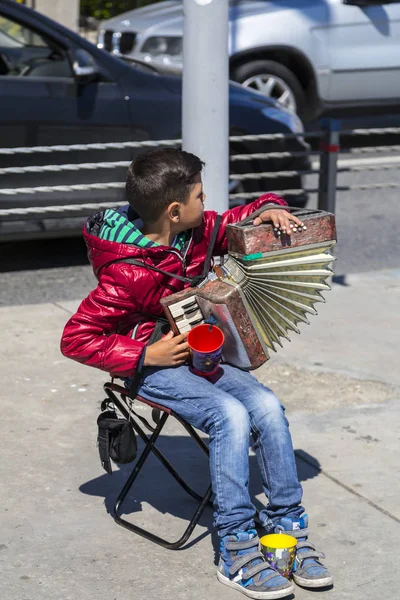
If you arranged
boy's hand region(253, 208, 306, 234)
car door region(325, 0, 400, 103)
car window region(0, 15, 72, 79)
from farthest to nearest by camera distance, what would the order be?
car door region(325, 0, 400, 103) < car window region(0, 15, 72, 79) < boy's hand region(253, 208, 306, 234)

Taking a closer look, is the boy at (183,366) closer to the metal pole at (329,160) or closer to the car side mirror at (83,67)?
the metal pole at (329,160)

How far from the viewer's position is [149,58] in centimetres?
1151

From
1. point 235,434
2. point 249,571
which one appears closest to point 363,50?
point 235,434

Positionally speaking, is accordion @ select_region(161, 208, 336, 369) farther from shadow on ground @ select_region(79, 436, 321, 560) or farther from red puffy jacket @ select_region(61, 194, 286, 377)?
shadow on ground @ select_region(79, 436, 321, 560)

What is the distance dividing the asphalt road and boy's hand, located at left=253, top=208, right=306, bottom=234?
316 centimetres

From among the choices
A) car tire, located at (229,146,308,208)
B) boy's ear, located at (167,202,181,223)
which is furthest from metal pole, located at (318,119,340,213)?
boy's ear, located at (167,202,181,223)

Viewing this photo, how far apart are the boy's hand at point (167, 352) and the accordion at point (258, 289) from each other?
0.13ft

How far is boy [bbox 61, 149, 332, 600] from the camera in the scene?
3.37 meters

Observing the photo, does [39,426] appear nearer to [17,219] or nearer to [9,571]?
[9,571]

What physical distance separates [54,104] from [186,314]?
12.8 feet

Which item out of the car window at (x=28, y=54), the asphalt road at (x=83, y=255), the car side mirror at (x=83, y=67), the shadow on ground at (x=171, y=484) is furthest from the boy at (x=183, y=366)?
the car window at (x=28, y=54)

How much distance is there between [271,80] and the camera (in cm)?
1173

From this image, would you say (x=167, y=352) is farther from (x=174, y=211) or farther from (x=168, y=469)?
(x=168, y=469)

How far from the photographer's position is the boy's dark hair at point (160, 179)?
357 centimetres
